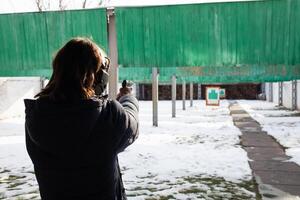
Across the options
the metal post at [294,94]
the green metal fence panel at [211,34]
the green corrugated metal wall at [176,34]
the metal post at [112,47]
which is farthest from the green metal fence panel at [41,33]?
the metal post at [294,94]

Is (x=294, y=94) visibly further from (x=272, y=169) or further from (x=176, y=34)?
(x=272, y=169)

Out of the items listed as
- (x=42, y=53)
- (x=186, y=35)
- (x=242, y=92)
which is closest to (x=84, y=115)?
(x=186, y=35)

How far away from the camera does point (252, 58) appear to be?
24.2 feet

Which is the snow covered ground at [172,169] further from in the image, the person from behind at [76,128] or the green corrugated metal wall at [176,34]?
the person from behind at [76,128]

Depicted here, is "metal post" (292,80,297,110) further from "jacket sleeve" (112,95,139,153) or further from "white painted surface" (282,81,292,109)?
"jacket sleeve" (112,95,139,153)

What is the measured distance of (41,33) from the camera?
7785 millimetres

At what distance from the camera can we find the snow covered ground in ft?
14.6

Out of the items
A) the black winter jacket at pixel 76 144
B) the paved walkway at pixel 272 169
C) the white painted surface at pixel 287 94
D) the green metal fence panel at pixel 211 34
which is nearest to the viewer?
the black winter jacket at pixel 76 144

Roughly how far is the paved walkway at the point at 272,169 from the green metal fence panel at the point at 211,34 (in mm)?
1843

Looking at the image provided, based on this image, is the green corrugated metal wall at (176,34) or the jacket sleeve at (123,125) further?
the green corrugated metal wall at (176,34)

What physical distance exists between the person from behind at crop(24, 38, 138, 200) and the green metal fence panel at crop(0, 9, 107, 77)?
6.39 meters

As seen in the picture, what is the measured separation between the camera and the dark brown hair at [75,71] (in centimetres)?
132

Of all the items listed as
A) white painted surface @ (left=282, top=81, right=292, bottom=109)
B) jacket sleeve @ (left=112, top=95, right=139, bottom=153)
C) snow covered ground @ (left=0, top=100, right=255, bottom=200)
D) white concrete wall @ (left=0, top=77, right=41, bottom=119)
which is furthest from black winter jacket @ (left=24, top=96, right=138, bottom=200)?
white painted surface @ (left=282, top=81, right=292, bottom=109)

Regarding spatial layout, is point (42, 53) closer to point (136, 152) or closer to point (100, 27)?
point (100, 27)
